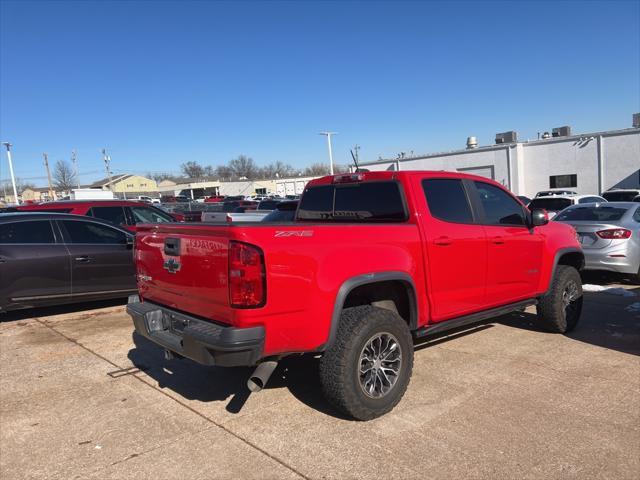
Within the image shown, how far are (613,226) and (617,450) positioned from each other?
19.6ft

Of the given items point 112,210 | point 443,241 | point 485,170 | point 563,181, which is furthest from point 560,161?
point 443,241

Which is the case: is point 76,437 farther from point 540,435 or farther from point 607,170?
point 607,170

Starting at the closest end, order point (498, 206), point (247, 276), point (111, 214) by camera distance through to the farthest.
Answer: point (247, 276), point (498, 206), point (111, 214)

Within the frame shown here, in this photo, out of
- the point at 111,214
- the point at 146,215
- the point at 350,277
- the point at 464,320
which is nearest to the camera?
the point at 350,277

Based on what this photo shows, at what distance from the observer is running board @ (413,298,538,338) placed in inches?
176

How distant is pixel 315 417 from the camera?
3.97 meters

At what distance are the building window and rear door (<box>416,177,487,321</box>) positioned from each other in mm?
32261

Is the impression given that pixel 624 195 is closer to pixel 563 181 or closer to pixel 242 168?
pixel 563 181

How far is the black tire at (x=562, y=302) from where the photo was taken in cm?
583

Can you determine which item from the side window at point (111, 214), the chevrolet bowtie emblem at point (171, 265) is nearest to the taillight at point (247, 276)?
the chevrolet bowtie emblem at point (171, 265)

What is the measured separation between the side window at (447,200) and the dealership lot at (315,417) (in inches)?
57.9

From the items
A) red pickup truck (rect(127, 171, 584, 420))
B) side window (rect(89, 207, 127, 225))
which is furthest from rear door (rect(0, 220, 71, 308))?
red pickup truck (rect(127, 171, 584, 420))

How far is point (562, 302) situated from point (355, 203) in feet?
9.40

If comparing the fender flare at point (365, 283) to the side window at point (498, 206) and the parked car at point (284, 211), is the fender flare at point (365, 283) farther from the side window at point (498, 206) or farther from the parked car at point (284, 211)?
the parked car at point (284, 211)
